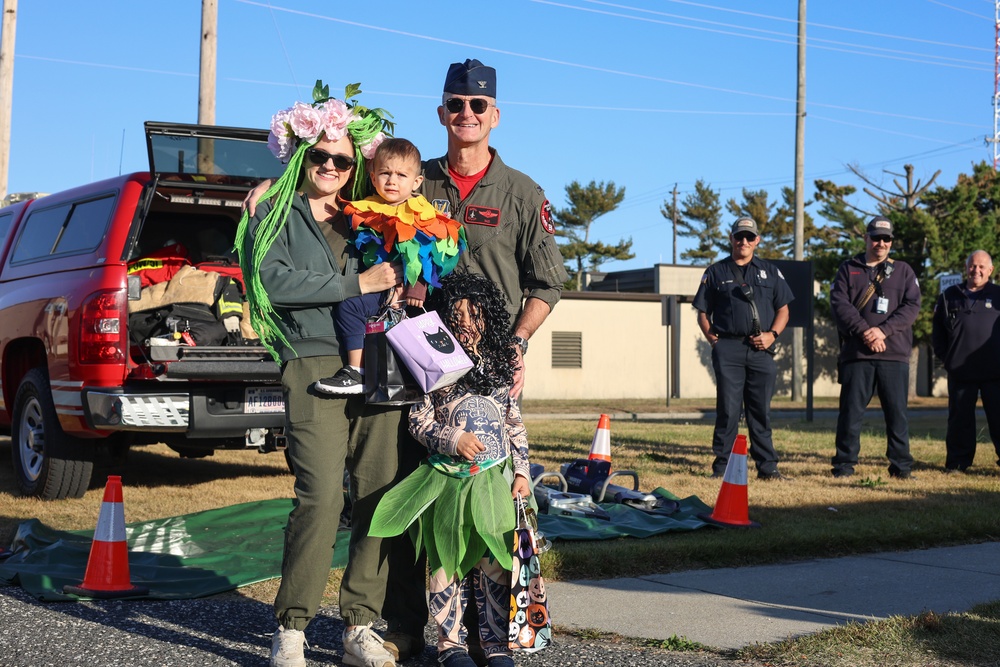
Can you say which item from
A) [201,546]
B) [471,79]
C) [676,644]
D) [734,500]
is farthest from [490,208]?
[734,500]

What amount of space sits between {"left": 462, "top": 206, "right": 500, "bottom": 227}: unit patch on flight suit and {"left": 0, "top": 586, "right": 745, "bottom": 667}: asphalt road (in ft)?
5.20

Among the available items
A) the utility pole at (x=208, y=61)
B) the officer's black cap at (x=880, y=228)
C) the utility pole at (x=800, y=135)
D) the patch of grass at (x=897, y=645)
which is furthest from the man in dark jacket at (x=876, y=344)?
the utility pole at (x=800, y=135)

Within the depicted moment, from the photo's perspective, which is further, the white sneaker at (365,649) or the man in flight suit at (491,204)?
the man in flight suit at (491,204)

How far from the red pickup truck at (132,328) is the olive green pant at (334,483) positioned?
364cm

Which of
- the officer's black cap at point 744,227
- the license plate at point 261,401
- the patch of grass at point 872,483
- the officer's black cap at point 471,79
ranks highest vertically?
the officer's black cap at point 744,227

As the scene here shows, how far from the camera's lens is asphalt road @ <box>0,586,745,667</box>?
386 cm

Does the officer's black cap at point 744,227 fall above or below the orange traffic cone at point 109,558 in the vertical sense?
above

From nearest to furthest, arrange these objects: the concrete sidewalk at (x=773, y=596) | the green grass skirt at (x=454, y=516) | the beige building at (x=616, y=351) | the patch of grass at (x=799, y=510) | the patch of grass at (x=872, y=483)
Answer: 1. the green grass skirt at (x=454, y=516)
2. the concrete sidewalk at (x=773, y=596)
3. the patch of grass at (x=799, y=510)
4. the patch of grass at (x=872, y=483)
5. the beige building at (x=616, y=351)

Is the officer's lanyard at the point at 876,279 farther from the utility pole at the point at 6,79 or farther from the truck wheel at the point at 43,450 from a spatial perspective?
the utility pole at the point at 6,79

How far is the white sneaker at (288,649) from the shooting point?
3.60 m

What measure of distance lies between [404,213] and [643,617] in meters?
1.98

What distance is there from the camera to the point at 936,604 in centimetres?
458

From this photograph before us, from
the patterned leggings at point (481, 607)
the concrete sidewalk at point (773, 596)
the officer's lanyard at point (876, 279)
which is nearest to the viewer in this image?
the patterned leggings at point (481, 607)

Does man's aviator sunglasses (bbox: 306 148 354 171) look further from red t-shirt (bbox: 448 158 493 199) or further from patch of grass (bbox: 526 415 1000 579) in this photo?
patch of grass (bbox: 526 415 1000 579)
